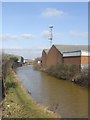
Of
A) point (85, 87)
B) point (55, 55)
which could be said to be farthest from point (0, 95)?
point (55, 55)

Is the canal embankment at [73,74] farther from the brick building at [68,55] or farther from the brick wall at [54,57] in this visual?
the brick wall at [54,57]

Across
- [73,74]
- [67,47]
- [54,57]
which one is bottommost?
[73,74]

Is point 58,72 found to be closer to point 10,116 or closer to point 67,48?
point 67,48

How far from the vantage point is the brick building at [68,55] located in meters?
30.2

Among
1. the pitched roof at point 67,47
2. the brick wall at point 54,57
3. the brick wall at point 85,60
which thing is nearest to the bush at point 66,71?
the brick wall at point 85,60

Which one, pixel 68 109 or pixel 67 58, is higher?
pixel 67 58

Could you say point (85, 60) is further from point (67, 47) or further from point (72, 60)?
point (67, 47)

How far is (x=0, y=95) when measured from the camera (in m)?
13.8

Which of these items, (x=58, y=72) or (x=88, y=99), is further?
(x=58, y=72)

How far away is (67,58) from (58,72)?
3168 millimetres

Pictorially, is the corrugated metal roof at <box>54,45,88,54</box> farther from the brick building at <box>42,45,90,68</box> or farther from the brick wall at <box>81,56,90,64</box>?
the brick wall at <box>81,56,90,64</box>

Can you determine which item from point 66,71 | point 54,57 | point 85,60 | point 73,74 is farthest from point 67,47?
point 73,74

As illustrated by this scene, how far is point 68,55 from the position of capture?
3547 centimetres

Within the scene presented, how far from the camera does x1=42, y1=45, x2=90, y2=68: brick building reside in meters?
30.2
